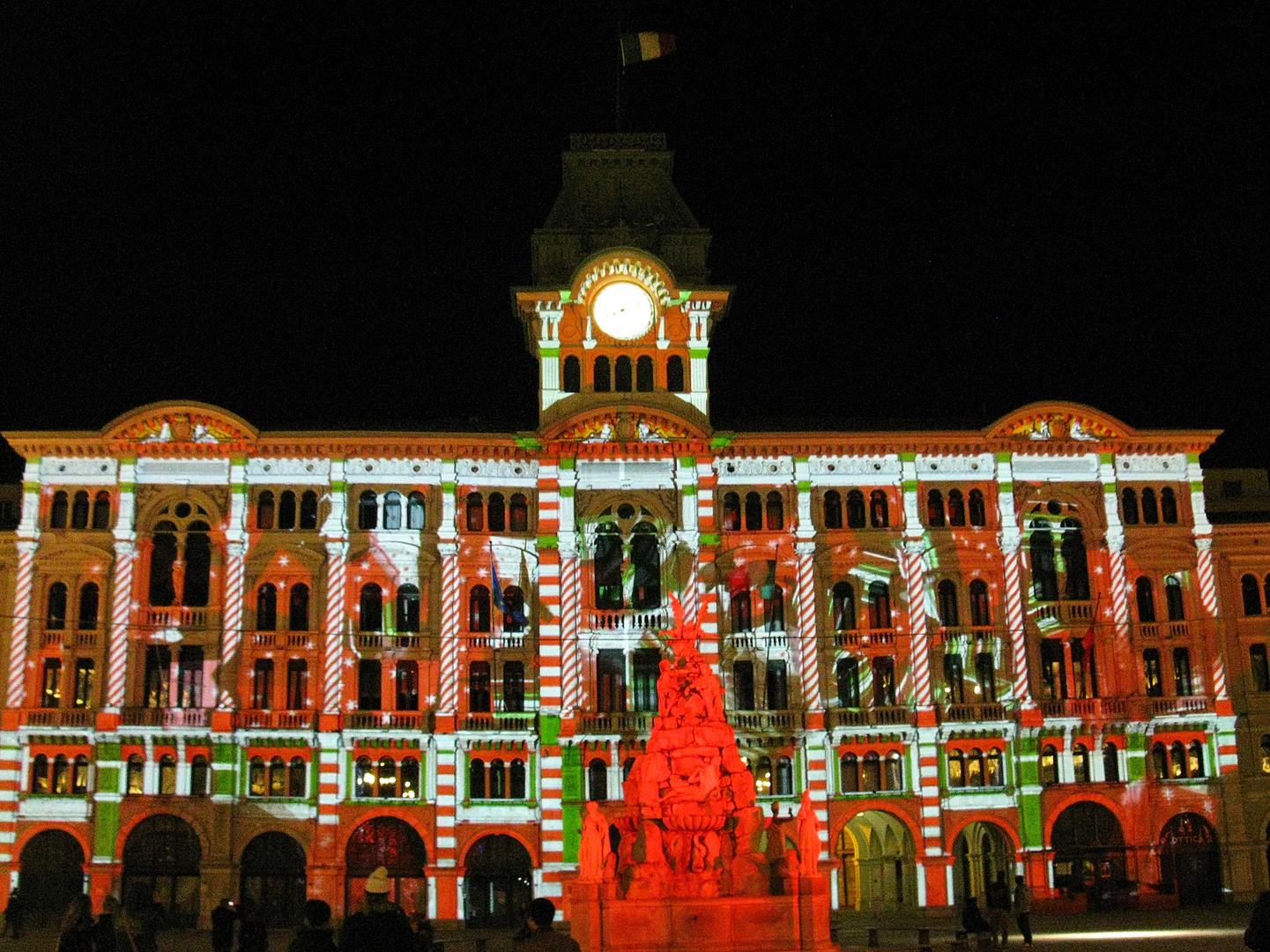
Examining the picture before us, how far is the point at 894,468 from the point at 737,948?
27.0 m

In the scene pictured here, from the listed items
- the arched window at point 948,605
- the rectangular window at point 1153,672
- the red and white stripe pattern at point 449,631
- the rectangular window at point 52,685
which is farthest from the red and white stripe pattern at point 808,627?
the rectangular window at point 52,685

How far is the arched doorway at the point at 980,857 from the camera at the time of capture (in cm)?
5119

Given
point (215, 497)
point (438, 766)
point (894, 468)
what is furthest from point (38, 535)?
point (894, 468)

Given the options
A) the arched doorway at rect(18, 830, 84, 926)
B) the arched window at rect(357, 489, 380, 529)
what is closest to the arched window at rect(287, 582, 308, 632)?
the arched window at rect(357, 489, 380, 529)

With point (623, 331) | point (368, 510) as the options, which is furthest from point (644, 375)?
point (368, 510)

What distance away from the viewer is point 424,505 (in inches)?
2080

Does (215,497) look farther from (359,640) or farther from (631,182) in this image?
(631,182)

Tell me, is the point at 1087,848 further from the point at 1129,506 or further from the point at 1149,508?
the point at 1149,508

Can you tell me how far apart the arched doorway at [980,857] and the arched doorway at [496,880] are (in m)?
15.3

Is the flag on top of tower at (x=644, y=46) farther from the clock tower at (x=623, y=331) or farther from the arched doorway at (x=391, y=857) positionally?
the arched doorway at (x=391, y=857)

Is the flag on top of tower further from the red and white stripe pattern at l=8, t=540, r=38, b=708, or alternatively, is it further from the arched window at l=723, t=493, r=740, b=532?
the red and white stripe pattern at l=8, t=540, r=38, b=708

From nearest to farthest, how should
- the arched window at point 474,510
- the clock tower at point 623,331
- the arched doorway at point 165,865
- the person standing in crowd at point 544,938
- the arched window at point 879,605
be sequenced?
the person standing in crowd at point 544,938 < the arched doorway at point 165,865 < the arched window at point 474,510 < the arched window at point 879,605 < the clock tower at point 623,331

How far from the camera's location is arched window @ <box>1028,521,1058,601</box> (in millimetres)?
53500

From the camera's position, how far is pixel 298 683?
5141 centimetres
